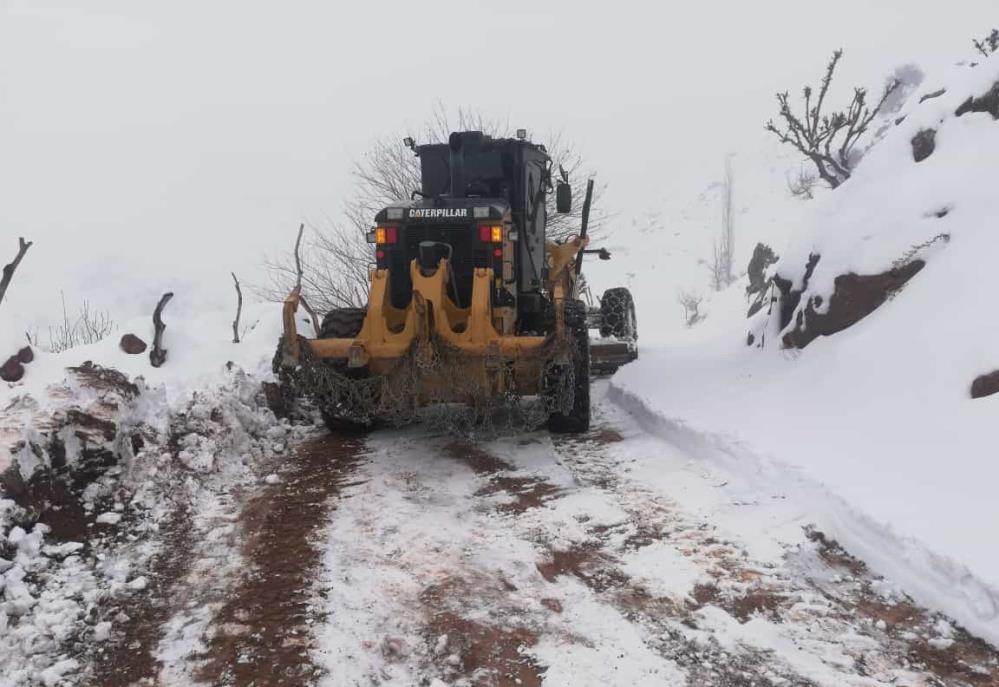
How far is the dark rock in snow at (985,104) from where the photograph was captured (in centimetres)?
777

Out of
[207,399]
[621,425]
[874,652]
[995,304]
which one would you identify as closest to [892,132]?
[995,304]

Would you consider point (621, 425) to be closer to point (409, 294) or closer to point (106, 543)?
point (409, 294)

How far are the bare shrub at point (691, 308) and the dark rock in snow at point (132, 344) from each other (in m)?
25.1

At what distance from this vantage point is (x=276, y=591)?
3639 mm

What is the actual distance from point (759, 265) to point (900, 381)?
23860 mm

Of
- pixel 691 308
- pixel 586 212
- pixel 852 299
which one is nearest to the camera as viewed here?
pixel 852 299

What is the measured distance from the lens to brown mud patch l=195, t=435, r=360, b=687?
116 inches

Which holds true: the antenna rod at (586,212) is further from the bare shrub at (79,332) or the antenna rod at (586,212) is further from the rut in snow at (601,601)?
the bare shrub at (79,332)

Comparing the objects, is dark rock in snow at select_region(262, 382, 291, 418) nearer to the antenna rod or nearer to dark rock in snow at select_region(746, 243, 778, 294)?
the antenna rod

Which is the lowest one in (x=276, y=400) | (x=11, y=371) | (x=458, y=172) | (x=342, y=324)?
(x=276, y=400)

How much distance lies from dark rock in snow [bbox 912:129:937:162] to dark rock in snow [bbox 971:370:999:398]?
4.20 metres

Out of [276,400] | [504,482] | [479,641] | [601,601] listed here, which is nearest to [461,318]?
[504,482]

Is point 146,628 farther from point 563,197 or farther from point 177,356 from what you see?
point 563,197

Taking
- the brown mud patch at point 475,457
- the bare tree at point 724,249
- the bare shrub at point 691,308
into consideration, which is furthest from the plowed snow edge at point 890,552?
the bare tree at point 724,249
